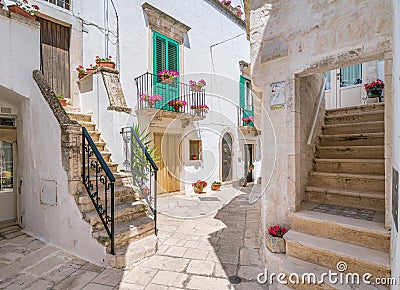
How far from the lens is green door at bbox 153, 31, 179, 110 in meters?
6.76

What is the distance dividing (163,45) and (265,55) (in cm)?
474

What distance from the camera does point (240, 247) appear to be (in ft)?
11.3

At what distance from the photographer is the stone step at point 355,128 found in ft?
13.4

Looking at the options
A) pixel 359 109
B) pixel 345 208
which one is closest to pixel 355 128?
pixel 359 109

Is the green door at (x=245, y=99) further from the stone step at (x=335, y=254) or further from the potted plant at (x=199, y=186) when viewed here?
the stone step at (x=335, y=254)

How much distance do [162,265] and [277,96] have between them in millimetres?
2653

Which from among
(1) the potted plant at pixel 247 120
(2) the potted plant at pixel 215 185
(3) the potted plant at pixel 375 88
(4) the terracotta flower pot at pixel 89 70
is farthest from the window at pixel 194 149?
(3) the potted plant at pixel 375 88

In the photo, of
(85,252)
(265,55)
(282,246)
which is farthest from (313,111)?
(85,252)

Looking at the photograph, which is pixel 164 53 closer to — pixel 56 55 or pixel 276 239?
pixel 56 55

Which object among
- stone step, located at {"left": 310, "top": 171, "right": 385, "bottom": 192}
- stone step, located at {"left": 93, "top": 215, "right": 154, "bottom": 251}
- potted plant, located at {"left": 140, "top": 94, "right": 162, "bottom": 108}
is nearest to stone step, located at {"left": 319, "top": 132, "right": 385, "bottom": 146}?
stone step, located at {"left": 310, "top": 171, "right": 385, "bottom": 192}

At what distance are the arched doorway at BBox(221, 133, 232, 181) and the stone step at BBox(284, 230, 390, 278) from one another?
643cm

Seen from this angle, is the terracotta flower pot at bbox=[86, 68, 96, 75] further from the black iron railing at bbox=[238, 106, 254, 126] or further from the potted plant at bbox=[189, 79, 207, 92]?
the black iron railing at bbox=[238, 106, 254, 126]

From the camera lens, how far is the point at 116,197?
146 inches

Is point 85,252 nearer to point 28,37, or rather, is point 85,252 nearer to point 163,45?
point 28,37
